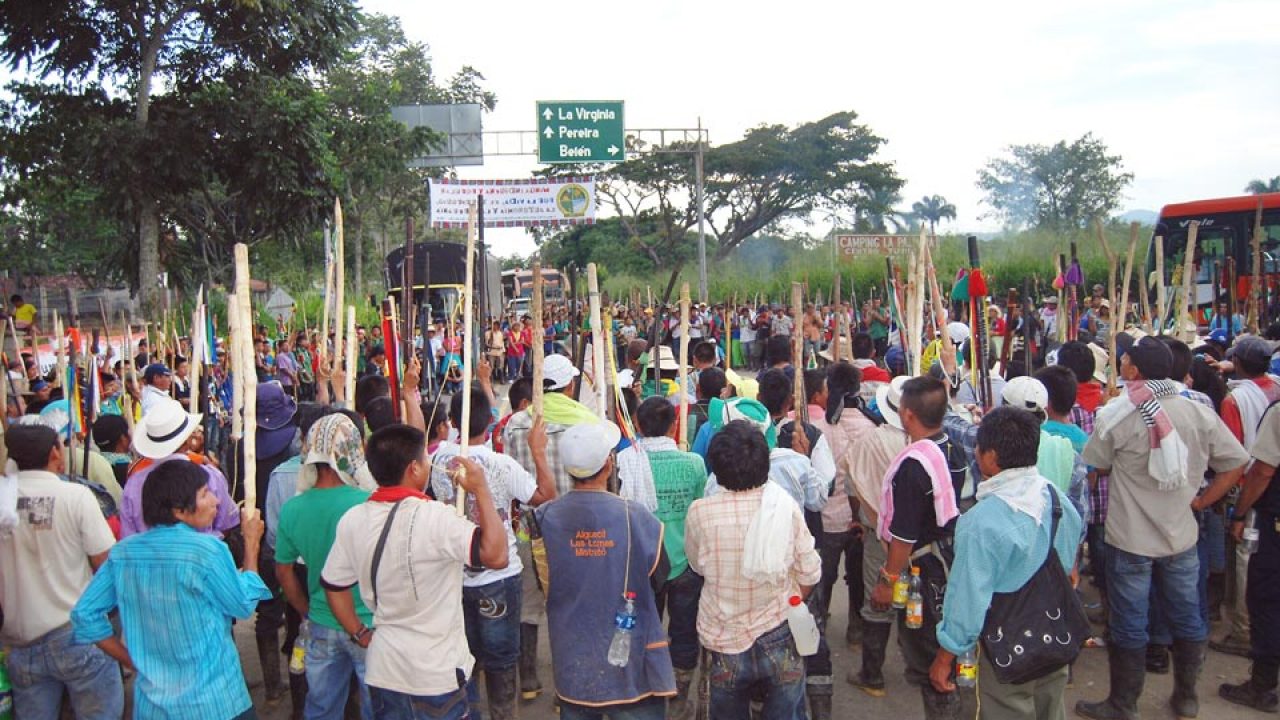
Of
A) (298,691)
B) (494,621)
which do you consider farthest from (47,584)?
(494,621)

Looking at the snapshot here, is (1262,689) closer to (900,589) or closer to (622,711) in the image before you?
(900,589)

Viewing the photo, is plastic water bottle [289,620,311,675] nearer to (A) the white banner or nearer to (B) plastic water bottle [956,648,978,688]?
(B) plastic water bottle [956,648,978,688]

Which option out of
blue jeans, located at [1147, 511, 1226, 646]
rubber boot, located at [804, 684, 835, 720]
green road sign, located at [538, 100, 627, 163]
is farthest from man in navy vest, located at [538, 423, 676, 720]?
green road sign, located at [538, 100, 627, 163]

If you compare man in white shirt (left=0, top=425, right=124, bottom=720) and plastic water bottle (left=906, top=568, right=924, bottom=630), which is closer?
man in white shirt (left=0, top=425, right=124, bottom=720)

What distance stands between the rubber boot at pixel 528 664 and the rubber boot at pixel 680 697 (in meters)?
0.93

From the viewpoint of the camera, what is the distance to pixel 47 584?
3.78 meters

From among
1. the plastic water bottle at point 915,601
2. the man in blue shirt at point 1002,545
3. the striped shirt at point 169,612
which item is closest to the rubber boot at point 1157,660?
the plastic water bottle at point 915,601

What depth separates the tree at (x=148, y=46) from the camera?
56.0 ft

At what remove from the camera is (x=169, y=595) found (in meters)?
3.14

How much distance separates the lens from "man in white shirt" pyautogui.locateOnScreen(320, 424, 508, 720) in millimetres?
3154

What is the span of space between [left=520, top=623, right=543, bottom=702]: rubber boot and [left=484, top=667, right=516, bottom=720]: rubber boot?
82 centimetres

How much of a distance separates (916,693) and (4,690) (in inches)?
166

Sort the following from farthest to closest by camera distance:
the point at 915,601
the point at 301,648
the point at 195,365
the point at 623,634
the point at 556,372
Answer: the point at 195,365
the point at 556,372
the point at 915,601
the point at 301,648
the point at 623,634

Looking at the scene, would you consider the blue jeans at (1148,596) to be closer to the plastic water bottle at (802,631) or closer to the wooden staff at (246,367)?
the plastic water bottle at (802,631)
